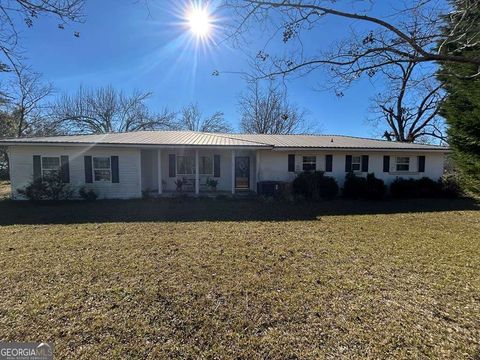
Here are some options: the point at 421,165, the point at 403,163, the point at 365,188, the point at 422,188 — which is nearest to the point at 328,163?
the point at 365,188

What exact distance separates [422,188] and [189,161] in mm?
13086

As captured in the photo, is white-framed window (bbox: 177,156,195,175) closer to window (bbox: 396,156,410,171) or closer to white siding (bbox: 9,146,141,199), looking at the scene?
white siding (bbox: 9,146,141,199)

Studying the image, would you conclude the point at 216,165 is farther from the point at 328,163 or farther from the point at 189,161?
the point at 328,163

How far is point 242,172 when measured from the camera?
49.9 feet

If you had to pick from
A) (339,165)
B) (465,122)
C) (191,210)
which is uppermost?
(465,122)

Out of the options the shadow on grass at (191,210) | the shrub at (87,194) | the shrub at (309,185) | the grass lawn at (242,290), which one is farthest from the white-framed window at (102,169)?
the shrub at (309,185)

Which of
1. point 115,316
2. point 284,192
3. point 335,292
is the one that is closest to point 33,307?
point 115,316

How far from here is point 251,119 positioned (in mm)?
32094

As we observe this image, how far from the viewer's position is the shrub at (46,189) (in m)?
11.4

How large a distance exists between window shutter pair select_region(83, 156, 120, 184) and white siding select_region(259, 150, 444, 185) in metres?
7.24

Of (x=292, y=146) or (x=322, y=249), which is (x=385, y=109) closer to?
(x=292, y=146)

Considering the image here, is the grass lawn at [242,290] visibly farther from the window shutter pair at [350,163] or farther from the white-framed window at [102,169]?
the window shutter pair at [350,163]

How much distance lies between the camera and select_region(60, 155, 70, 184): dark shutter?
1203 centimetres

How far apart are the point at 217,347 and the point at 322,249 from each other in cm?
370
